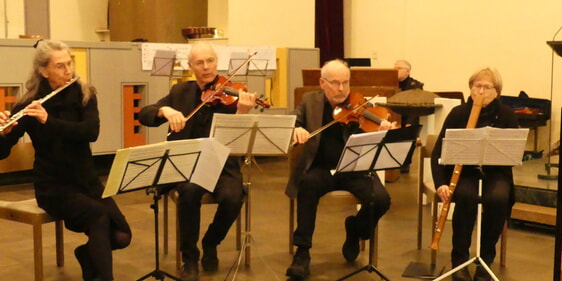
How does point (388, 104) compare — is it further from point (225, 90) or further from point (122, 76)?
point (122, 76)

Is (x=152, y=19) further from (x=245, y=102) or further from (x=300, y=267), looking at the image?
(x=300, y=267)

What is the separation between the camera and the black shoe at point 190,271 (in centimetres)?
388

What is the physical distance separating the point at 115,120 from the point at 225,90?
11.2 feet

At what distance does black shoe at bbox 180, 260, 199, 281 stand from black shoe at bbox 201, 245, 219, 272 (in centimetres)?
24

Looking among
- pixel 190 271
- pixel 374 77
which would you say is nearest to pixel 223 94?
pixel 190 271

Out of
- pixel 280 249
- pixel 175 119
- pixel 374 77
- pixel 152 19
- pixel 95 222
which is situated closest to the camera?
pixel 95 222

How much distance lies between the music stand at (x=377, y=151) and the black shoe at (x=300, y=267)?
0.78 ft

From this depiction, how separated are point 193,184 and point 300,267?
0.72 metres

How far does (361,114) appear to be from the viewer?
13.6ft

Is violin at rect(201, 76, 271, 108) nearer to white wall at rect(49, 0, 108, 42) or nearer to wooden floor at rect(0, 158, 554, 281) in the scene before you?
wooden floor at rect(0, 158, 554, 281)

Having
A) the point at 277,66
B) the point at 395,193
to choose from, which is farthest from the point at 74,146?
the point at 277,66

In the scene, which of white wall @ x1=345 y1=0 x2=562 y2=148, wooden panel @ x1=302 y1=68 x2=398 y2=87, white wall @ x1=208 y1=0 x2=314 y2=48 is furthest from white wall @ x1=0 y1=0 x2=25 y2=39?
wooden panel @ x1=302 y1=68 x2=398 y2=87

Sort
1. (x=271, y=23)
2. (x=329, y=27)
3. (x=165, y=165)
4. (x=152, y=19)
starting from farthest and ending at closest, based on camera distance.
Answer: (x=329, y=27) < (x=152, y=19) < (x=271, y=23) < (x=165, y=165)

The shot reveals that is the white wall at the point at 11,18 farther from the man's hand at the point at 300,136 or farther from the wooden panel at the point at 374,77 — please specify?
the man's hand at the point at 300,136
